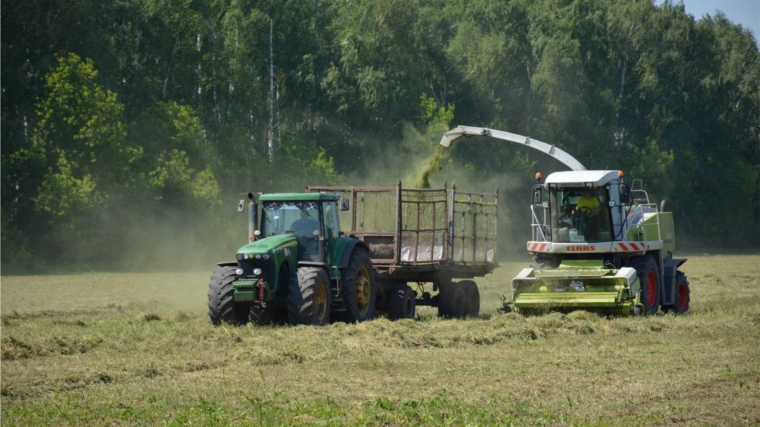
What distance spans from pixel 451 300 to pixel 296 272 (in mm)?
4292

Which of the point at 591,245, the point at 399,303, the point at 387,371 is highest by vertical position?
the point at 591,245

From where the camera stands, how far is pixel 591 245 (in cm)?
1941

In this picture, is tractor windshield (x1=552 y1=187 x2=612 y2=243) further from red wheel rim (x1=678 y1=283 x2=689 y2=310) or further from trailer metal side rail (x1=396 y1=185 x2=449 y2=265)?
red wheel rim (x1=678 y1=283 x2=689 y2=310)

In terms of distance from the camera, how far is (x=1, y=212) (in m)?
36.8

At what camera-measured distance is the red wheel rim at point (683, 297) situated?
20797mm

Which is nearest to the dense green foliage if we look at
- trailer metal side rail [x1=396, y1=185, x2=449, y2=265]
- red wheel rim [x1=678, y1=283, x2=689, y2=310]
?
red wheel rim [x1=678, y1=283, x2=689, y2=310]

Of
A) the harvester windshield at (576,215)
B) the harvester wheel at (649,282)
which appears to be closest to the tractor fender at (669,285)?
the harvester wheel at (649,282)

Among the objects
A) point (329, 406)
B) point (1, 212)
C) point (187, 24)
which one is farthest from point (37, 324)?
point (187, 24)

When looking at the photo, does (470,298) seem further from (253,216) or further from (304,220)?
(253,216)

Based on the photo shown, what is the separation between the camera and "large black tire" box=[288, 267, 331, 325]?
1550cm

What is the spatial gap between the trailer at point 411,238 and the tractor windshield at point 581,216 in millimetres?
1839

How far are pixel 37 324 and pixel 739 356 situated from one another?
11593 mm

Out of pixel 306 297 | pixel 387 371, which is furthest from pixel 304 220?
pixel 387 371

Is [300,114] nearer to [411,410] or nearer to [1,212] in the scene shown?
[1,212]
